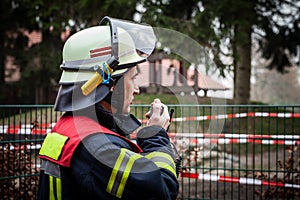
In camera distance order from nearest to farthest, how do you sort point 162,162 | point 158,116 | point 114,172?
point 114,172
point 162,162
point 158,116

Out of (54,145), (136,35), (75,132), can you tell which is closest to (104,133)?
(75,132)

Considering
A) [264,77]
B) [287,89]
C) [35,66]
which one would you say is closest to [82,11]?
[35,66]

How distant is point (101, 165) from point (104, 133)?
5.1 inches

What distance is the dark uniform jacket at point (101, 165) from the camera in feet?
4.84

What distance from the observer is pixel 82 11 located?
13.0 metres

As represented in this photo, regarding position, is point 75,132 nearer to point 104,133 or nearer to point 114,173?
point 104,133

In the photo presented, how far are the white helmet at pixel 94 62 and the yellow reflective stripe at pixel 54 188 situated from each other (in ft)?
0.96

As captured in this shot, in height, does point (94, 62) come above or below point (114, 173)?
above

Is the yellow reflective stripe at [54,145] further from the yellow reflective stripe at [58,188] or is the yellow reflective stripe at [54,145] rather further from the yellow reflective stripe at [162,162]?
the yellow reflective stripe at [162,162]

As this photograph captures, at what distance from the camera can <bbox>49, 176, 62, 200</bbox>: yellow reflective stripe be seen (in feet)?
5.24

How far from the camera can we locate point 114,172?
147 cm

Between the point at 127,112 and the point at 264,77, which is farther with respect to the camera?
the point at 264,77

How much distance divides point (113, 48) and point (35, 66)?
1423 cm

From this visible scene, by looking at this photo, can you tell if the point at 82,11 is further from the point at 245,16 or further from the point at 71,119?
the point at 71,119
